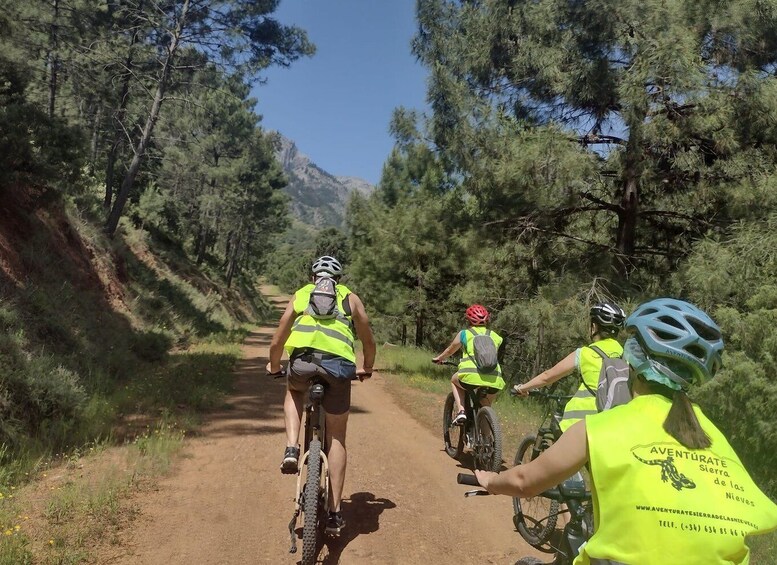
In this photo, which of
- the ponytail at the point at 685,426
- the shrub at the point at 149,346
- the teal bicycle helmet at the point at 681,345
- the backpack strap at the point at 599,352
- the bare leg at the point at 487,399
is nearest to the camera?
the ponytail at the point at 685,426

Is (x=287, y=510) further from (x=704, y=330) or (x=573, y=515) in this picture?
(x=704, y=330)

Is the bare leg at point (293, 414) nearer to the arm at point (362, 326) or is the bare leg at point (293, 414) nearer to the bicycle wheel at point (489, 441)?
the arm at point (362, 326)

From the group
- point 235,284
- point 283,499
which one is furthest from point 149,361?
point 235,284

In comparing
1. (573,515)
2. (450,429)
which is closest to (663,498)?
(573,515)

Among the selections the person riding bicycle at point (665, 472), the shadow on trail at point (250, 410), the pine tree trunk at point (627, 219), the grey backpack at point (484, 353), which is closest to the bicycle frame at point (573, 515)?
the person riding bicycle at point (665, 472)

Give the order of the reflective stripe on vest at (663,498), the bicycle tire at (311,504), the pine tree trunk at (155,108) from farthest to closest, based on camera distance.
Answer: the pine tree trunk at (155,108), the bicycle tire at (311,504), the reflective stripe on vest at (663,498)

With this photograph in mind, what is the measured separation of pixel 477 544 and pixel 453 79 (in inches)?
405

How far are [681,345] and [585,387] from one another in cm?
231

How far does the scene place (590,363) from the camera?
13.5ft

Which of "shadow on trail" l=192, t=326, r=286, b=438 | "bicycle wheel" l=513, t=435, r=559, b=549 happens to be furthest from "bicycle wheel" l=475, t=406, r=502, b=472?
"shadow on trail" l=192, t=326, r=286, b=438

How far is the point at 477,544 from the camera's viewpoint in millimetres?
4742

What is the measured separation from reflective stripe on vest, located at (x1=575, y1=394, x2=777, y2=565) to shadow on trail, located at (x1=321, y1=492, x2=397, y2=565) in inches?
122

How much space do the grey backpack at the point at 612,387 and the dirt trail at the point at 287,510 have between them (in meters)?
1.95

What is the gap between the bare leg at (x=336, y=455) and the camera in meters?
4.21
